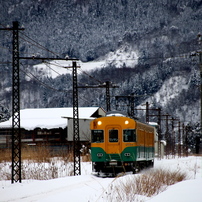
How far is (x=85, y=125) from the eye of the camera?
5900 centimetres

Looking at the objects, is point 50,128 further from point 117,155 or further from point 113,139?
point 117,155

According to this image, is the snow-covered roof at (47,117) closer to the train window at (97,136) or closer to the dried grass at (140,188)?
the train window at (97,136)

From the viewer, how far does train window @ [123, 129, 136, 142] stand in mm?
23484

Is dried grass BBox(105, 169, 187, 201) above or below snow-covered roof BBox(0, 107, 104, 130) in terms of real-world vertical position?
below

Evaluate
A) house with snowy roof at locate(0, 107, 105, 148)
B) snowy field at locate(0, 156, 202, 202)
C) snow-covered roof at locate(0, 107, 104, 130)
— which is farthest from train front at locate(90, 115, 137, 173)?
snow-covered roof at locate(0, 107, 104, 130)

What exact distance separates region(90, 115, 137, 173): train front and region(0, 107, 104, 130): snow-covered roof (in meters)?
32.2

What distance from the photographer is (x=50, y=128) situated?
193ft

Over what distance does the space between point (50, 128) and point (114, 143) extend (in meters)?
36.2

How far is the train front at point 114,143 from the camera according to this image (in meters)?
23.4

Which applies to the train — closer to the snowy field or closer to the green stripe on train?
the green stripe on train

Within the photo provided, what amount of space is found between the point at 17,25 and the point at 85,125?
38.5 meters

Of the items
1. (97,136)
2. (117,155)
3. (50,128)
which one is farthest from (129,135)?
(50,128)

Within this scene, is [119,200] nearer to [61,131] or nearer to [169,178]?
[169,178]

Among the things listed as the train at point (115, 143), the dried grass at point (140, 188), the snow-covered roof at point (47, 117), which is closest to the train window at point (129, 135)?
the train at point (115, 143)
